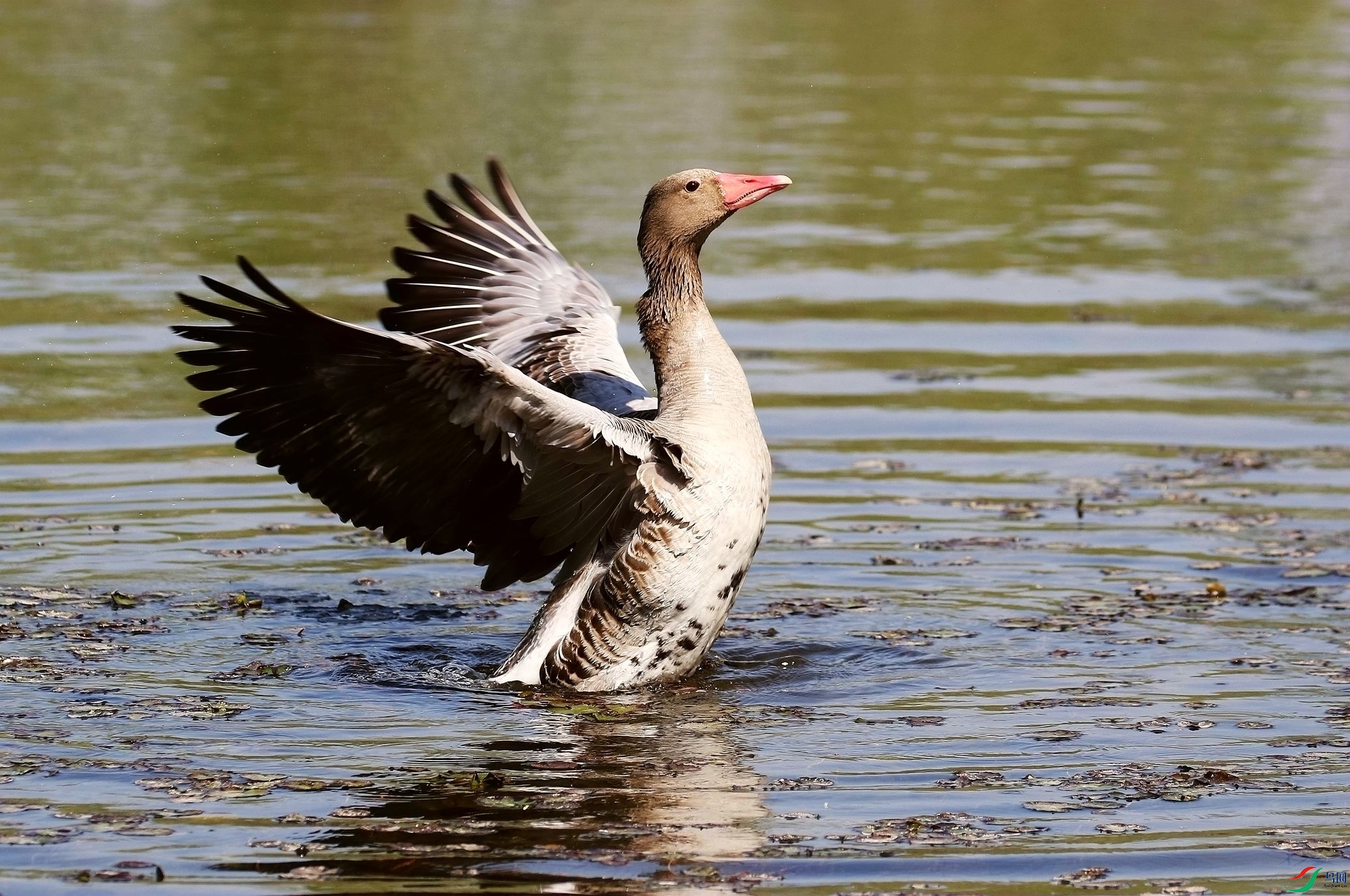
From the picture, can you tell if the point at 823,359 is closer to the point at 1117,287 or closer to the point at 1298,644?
the point at 1117,287

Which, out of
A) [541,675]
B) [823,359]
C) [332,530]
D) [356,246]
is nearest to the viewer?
[541,675]

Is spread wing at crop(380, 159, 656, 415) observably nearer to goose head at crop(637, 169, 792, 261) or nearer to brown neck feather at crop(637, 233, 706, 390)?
brown neck feather at crop(637, 233, 706, 390)

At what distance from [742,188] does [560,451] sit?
6.07ft

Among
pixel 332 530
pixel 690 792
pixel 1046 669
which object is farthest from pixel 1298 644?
pixel 332 530

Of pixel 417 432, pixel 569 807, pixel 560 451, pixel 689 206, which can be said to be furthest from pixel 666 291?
pixel 569 807

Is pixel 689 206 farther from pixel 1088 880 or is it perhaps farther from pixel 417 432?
pixel 1088 880

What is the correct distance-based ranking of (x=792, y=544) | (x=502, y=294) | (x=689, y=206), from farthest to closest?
(x=792, y=544) < (x=502, y=294) < (x=689, y=206)

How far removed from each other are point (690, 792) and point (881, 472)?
18.9ft

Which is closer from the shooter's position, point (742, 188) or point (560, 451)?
point (560, 451)

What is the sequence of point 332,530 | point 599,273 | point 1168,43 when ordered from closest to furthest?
1. point 332,530
2. point 599,273
3. point 1168,43

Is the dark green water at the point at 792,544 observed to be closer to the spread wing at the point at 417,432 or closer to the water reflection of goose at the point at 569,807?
the water reflection of goose at the point at 569,807

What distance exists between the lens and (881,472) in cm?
1343

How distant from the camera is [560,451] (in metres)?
8.76

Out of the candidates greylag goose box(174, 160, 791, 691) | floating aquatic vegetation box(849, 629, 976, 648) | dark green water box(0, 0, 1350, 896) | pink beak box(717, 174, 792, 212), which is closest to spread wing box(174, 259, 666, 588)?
greylag goose box(174, 160, 791, 691)
